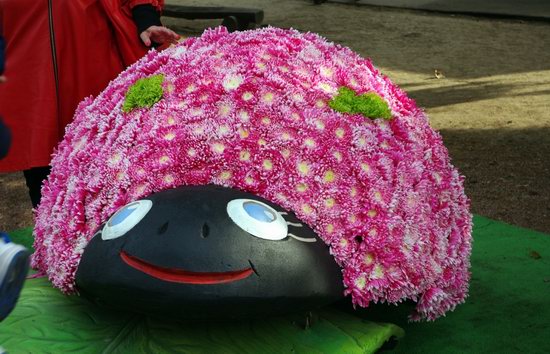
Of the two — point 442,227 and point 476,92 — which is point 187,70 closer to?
point 442,227

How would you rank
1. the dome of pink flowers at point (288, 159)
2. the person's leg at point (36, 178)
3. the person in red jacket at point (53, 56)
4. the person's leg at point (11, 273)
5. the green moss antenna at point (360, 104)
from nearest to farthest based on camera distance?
the person's leg at point (11, 273), the dome of pink flowers at point (288, 159), the green moss antenna at point (360, 104), the person in red jacket at point (53, 56), the person's leg at point (36, 178)

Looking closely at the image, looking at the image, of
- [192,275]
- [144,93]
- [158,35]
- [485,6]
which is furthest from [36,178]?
[485,6]

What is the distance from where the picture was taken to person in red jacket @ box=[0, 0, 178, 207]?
10.6ft

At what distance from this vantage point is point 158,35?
3268 millimetres

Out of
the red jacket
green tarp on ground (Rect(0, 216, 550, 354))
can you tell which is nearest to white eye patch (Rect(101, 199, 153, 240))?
green tarp on ground (Rect(0, 216, 550, 354))

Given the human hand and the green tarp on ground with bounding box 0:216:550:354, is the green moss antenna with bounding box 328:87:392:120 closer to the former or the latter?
the green tarp on ground with bounding box 0:216:550:354

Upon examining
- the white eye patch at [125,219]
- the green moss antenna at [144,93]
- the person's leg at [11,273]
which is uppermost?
the green moss antenna at [144,93]

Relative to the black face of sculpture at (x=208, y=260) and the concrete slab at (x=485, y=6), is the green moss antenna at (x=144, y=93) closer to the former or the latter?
the black face of sculpture at (x=208, y=260)

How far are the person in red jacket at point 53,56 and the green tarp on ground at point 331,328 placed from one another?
26.7 inches

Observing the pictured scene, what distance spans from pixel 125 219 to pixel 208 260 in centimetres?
30

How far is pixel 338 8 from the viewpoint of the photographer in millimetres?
10977

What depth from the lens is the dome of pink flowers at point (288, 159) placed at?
2.32 m

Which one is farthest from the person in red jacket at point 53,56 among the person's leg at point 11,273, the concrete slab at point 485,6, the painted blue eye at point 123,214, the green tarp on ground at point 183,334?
the concrete slab at point 485,6

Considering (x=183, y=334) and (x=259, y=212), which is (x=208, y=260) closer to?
(x=259, y=212)
